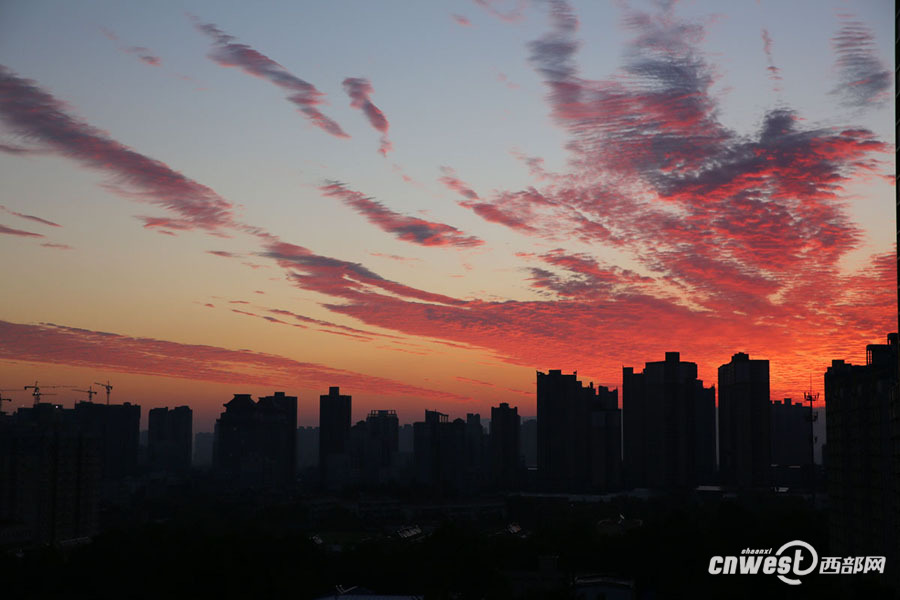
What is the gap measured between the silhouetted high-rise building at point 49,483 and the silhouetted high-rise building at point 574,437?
89.9 meters

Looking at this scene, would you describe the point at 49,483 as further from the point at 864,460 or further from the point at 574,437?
the point at 574,437

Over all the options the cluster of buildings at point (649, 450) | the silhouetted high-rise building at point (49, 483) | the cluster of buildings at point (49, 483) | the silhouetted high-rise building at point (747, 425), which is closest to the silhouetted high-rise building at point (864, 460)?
the cluster of buildings at point (649, 450)

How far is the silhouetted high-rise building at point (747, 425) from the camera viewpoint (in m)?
158

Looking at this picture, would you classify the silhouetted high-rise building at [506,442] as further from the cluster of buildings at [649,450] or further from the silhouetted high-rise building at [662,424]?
the silhouetted high-rise building at [662,424]

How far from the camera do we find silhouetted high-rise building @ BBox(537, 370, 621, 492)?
17700 cm

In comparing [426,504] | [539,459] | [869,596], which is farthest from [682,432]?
[869,596]

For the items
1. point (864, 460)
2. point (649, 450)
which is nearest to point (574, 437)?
point (649, 450)

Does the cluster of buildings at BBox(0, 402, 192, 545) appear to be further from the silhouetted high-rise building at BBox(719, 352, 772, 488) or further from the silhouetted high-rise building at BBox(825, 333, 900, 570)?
the silhouetted high-rise building at BBox(719, 352, 772, 488)

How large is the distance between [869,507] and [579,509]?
81375mm

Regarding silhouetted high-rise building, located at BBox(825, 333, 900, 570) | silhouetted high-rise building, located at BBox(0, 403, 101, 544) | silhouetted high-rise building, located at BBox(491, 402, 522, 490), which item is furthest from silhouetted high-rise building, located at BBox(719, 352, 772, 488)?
silhouetted high-rise building, located at BBox(0, 403, 101, 544)

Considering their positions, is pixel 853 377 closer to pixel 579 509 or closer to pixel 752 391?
pixel 579 509

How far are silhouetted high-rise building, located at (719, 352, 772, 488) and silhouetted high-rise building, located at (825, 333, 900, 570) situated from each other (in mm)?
91665

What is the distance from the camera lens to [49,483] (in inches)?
4328

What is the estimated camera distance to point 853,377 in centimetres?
6581
